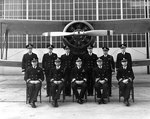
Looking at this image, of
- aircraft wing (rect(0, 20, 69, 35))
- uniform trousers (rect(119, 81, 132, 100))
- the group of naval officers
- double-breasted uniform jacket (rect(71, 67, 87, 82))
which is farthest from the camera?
aircraft wing (rect(0, 20, 69, 35))

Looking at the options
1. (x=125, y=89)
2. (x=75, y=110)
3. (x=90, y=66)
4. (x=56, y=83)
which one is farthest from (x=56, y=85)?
(x=125, y=89)

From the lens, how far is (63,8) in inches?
653

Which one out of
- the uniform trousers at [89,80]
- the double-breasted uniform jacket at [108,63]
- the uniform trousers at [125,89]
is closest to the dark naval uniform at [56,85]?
the uniform trousers at [89,80]

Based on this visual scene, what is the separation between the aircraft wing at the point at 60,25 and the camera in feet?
30.3

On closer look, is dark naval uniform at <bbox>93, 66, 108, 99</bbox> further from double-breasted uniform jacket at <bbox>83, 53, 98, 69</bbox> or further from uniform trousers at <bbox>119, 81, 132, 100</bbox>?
double-breasted uniform jacket at <bbox>83, 53, 98, 69</bbox>

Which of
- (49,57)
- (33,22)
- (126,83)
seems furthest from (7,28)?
(126,83)

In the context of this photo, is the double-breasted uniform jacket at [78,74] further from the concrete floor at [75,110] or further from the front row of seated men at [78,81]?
the concrete floor at [75,110]

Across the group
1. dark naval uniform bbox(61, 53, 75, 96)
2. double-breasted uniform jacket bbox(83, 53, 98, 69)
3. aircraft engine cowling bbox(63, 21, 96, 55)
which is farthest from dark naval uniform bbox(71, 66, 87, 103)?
aircraft engine cowling bbox(63, 21, 96, 55)

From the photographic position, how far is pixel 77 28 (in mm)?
8016

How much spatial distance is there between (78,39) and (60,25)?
2.03 meters

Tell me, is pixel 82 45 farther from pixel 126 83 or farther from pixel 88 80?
pixel 126 83

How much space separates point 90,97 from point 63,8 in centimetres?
1120

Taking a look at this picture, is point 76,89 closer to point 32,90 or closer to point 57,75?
point 57,75

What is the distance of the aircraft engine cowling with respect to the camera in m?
7.89
